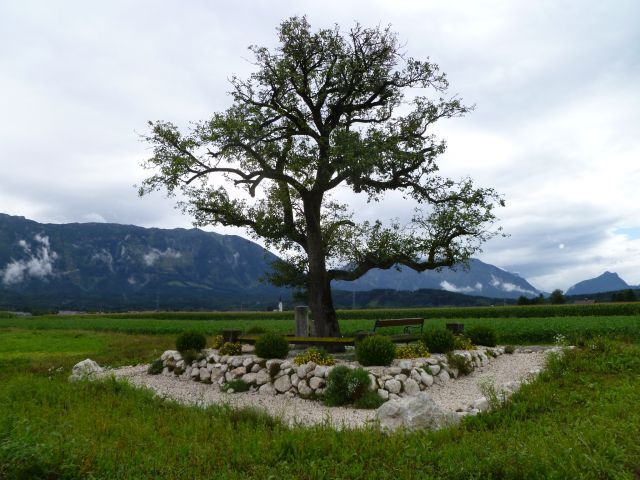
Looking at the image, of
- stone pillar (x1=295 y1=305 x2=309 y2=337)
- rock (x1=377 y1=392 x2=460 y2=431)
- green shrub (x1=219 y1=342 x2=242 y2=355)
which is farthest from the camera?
stone pillar (x1=295 y1=305 x2=309 y2=337)

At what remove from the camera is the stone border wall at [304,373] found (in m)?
14.7

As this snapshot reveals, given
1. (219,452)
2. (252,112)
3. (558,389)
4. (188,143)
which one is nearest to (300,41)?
(252,112)

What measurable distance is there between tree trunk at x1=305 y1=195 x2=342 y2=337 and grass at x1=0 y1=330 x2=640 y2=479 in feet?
31.0

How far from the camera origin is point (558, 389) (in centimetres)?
1130

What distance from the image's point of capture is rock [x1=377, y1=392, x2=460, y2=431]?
9.62 meters

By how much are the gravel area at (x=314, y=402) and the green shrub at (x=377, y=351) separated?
5.37 ft

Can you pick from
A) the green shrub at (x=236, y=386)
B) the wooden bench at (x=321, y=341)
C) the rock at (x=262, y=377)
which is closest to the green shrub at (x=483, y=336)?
the wooden bench at (x=321, y=341)

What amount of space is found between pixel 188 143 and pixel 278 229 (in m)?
5.26

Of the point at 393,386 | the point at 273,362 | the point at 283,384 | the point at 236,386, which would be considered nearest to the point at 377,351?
the point at 393,386

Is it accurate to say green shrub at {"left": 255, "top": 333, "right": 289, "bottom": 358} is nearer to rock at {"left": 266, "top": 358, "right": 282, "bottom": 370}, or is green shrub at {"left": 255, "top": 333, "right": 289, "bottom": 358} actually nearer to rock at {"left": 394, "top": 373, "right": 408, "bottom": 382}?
rock at {"left": 266, "top": 358, "right": 282, "bottom": 370}

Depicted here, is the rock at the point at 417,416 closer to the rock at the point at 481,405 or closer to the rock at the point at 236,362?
the rock at the point at 481,405

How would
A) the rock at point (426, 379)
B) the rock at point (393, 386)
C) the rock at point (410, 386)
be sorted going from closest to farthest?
1. the rock at point (393, 386)
2. the rock at point (410, 386)
3. the rock at point (426, 379)

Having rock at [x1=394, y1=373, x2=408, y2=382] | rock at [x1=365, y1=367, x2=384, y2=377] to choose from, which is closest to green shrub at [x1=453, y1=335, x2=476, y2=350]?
rock at [x1=394, y1=373, x2=408, y2=382]

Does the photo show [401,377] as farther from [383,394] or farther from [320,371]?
[320,371]
